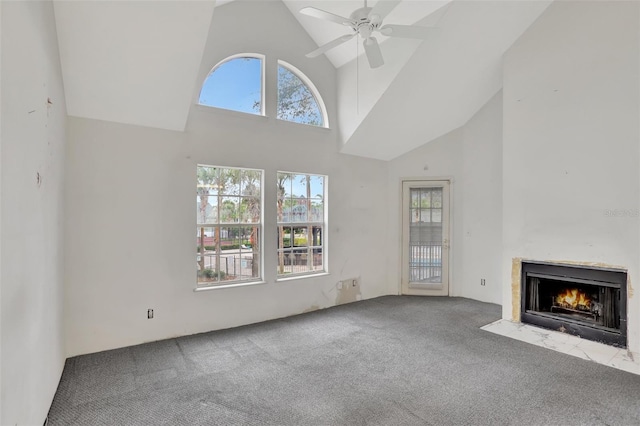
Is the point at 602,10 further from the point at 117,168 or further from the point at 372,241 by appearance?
the point at 117,168

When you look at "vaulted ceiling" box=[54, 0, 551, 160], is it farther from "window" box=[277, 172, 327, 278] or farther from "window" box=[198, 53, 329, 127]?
"window" box=[277, 172, 327, 278]

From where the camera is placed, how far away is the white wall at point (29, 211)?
140 cm

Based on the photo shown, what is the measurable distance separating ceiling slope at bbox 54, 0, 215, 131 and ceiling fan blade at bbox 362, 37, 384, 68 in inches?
53.2

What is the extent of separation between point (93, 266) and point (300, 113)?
3203 mm

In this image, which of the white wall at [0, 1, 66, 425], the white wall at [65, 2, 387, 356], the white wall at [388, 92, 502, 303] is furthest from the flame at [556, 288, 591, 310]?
the white wall at [0, 1, 66, 425]

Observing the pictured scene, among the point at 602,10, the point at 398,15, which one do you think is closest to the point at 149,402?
the point at 398,15

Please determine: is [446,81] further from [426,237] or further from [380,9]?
[426,237]

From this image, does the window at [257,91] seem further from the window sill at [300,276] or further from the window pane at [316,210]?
the window sill at [300,276]

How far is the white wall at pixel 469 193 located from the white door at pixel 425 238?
0.12 m

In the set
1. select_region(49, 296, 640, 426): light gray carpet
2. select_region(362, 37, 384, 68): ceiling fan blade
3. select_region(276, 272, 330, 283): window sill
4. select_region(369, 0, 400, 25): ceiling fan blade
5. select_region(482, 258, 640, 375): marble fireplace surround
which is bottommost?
select_region(49, 296, 640, 426): light gray carpet

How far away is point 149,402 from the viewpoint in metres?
2.40

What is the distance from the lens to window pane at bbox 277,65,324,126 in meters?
4.57

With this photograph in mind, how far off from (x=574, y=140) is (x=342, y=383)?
354 centimetres

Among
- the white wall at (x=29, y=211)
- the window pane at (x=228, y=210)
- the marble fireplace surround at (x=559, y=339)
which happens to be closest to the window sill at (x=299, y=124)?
the window pane at (x=228, y=210)
